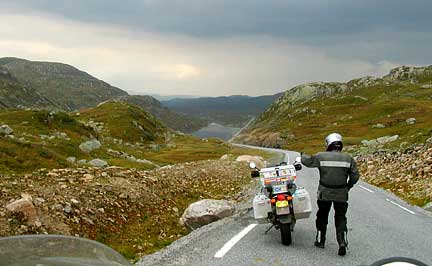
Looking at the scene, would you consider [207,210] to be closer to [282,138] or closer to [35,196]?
[35,196]

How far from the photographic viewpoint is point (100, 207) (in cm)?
1464

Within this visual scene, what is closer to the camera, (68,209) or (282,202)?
(282,202)

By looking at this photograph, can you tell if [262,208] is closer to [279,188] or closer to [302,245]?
[279,188]

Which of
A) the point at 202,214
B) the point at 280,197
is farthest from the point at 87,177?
the point at 280,197

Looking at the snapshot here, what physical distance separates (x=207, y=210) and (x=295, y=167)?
14.8 feet

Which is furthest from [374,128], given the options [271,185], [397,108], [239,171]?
[271,185]

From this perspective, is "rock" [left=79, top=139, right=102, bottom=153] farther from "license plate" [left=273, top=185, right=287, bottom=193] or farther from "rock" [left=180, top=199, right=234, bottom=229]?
"license plate" [left=273, top=185, right=287, bottom=193]

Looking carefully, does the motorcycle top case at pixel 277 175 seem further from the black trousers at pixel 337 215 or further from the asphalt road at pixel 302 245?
the asphalt road at pixel 302 245

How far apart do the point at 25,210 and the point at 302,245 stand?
7.39 metres

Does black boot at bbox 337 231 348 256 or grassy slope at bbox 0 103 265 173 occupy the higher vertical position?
black boot at bbox 337 231 348 256

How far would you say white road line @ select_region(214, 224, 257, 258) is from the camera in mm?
10500

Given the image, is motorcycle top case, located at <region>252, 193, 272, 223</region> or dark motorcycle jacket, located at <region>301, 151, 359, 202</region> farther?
motorcycle top case, located at <region>252, 193, 272, 223</region>

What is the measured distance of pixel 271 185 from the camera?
38.1ft

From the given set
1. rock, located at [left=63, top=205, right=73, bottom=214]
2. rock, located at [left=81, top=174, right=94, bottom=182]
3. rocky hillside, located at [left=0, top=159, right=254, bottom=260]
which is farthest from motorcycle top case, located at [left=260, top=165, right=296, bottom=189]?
rock, located at [left=81, top=174, right=94, bottom=182]
